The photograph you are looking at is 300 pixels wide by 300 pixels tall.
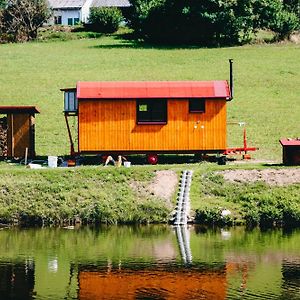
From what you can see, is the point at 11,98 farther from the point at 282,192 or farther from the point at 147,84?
the point at 282,192

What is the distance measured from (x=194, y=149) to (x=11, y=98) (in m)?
20.0

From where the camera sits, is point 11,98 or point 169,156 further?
point 11,98

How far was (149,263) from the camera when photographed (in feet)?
106

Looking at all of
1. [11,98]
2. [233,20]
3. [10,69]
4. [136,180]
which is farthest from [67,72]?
[136,180]

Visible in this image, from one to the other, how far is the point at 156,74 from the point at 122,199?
30420mm

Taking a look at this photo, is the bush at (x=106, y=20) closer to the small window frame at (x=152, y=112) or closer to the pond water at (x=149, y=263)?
the small window frame at (x=152, y=112)

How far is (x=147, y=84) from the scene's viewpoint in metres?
45.6

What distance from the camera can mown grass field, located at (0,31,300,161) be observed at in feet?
182

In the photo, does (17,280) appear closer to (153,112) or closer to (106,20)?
(153,112)

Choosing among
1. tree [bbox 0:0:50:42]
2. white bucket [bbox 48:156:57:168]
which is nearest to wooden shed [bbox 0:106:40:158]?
white bucket [bbox 48:156:57:168]

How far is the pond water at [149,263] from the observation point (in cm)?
2848

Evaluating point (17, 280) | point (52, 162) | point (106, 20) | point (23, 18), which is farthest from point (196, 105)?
point (106, 20)

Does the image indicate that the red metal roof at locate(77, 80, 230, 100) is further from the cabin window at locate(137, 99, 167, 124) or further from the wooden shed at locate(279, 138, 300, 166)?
the wooden shed at locate(279, 138, 300, 166)

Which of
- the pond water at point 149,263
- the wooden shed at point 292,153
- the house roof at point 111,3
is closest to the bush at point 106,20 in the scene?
the house roof at point 111,3
